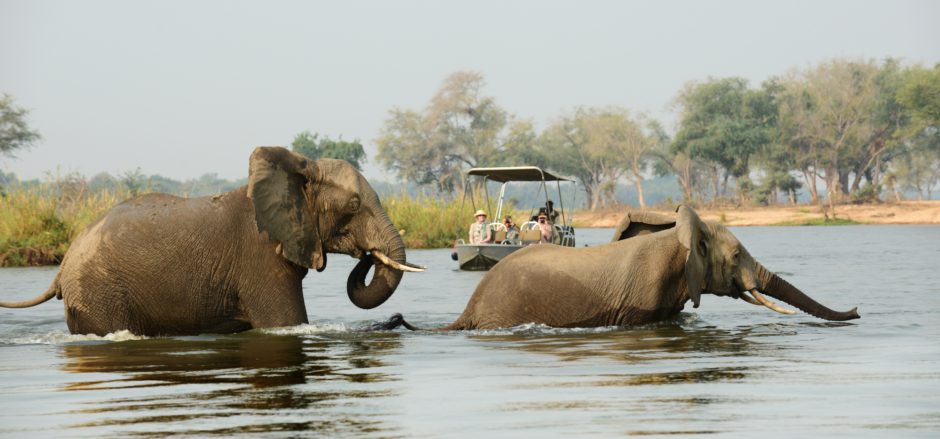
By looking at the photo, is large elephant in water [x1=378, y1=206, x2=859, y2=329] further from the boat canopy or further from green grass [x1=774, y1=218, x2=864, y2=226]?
green grass [x1=774, y1=218, x2=864, y2=226]

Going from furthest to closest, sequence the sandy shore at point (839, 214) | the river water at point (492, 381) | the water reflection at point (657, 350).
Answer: the sandy shore at point (839, 214) → the water reflection at point (657, 350) → the river water at point (492, 381)

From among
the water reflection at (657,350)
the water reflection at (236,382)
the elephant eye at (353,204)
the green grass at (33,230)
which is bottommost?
the water reflection at (657,350)

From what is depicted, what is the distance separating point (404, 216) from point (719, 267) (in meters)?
31.0

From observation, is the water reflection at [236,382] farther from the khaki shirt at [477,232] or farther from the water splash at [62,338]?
the khaki shirt at [477,232]

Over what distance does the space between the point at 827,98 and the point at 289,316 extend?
293 ft

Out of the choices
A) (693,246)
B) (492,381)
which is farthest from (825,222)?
(492,381)

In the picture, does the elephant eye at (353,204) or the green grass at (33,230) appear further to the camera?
the green grass at (33,230)

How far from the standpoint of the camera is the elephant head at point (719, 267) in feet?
41.8

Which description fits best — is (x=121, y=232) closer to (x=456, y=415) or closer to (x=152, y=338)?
(x=152, y=338)

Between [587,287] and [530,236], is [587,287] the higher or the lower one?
the lower one

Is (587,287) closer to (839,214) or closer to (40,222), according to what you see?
(40,222)

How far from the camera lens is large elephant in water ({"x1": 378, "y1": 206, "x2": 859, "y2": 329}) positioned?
1282 cm

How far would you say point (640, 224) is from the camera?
14.0 metres

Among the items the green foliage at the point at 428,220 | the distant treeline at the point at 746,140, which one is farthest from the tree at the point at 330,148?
the green foliage at the point at 428,220
